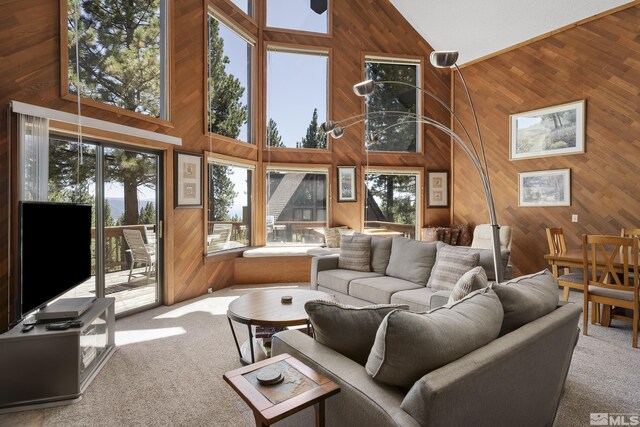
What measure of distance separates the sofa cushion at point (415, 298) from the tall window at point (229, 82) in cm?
355

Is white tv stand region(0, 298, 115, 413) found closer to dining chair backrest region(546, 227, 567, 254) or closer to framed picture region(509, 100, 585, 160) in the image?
dining chair backrest region(546, 227, 567, 254)

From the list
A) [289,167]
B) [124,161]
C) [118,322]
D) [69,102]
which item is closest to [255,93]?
[289,167]

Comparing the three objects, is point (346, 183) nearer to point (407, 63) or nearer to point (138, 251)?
point (407, 63)

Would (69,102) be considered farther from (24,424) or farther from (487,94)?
(487,94)

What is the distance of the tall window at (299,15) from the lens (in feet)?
19.8

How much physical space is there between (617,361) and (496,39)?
5.26 metres

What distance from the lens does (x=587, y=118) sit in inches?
199

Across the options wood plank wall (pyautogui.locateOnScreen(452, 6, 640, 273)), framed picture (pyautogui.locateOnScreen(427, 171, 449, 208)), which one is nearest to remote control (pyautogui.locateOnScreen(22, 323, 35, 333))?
framed picture (pyautogui.locateOnScreen(427, 171, 449, 208))

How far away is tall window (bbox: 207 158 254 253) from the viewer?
17.0ft

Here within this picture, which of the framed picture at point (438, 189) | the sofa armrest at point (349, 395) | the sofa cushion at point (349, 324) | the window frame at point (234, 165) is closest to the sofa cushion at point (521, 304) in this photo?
the sofa cushion at point (349, 324)

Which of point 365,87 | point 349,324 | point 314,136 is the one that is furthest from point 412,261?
point 314,136

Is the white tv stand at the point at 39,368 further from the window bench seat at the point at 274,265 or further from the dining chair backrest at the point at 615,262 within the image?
the dining chair backrest at the point at 615,262

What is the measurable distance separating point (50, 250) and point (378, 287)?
2853 millimetres

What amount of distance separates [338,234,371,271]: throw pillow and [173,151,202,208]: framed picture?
2.11 metres
